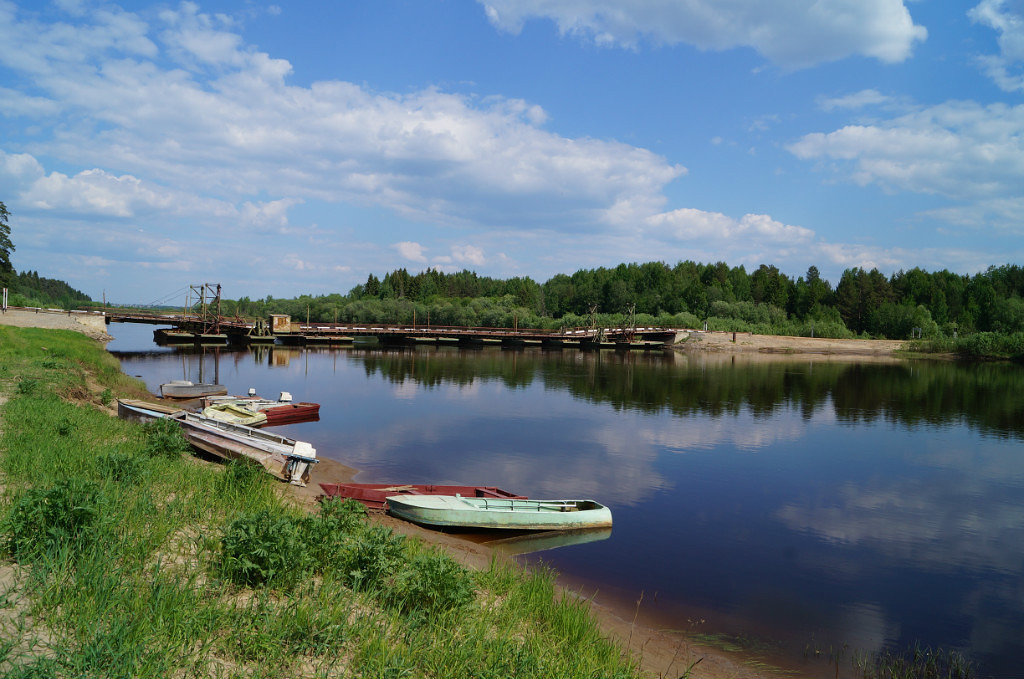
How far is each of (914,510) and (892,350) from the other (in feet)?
275

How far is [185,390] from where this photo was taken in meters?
28.4

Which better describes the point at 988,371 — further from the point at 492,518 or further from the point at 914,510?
the point at 492,518

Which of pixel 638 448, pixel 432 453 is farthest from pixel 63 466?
pixel 638 448

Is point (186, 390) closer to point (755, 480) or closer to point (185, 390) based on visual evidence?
point (185, 390)

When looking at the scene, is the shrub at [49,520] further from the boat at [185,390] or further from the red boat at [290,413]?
the boat at [185,390]

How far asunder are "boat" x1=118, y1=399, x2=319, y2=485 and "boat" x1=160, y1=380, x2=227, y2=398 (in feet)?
Answer: 41.2

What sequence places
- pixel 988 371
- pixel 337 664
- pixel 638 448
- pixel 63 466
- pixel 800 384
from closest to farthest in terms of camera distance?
pixel 337 664 → pixel 63 466 → pixel 638 448 → pixel 800 384 → pixel 988 371

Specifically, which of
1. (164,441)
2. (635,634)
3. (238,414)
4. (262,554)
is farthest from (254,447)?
(635,634)

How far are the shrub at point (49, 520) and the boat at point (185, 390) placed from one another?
2401cm

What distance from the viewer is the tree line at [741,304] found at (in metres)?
102

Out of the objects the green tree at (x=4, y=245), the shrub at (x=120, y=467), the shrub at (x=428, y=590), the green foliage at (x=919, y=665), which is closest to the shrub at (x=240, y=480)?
the shrub at (x=120, y=467)

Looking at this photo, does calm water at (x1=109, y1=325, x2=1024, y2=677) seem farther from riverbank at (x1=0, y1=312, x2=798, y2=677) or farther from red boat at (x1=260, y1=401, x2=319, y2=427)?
red boat at (x1=260, y1=401, x2=319, y2=427)

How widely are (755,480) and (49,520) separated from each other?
18.8m

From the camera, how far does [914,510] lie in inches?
663
